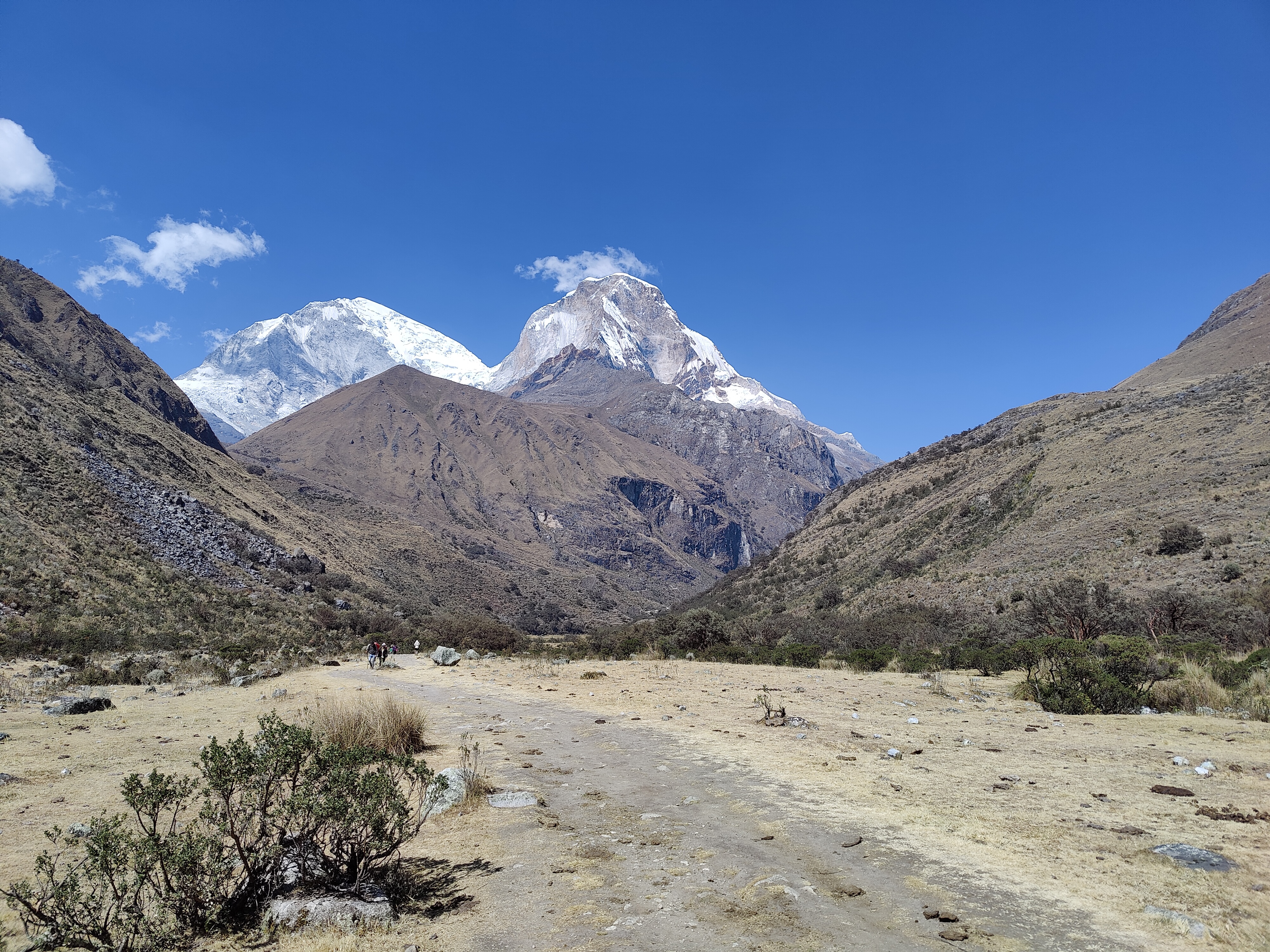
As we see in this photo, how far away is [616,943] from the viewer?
387 centimetres

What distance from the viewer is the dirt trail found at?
390 cm

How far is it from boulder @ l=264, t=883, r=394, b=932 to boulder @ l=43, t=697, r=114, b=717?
12.0 m

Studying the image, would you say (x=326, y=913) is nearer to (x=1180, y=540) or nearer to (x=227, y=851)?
(x=227, y=851)

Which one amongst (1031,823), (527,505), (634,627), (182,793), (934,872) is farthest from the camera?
(527,505)

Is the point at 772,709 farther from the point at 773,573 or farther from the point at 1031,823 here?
the point at 773,573

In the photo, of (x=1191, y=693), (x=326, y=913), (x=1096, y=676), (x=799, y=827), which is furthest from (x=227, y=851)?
(x=1191, y=693)

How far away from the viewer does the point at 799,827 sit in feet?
19.4

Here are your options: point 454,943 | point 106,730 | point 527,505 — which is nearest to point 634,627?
point 106,730

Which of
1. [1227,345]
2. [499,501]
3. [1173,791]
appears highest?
[1227,345]

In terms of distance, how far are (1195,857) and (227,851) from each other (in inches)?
309

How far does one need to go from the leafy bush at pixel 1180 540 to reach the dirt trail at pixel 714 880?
28226 mm

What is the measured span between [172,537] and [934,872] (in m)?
51.9

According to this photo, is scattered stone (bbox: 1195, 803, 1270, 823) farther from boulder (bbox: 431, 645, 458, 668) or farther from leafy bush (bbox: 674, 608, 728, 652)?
boulder (bbox: 431, 645, 458, 668)

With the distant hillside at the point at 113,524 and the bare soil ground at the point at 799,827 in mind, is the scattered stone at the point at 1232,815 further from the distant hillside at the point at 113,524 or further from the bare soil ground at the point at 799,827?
the distant hillside at the point at 113,524
